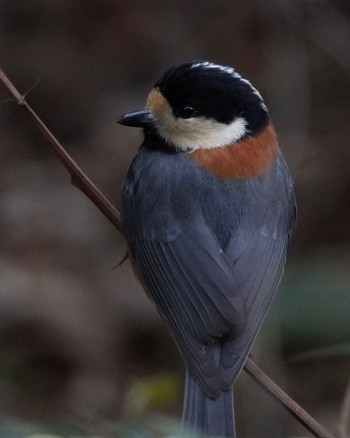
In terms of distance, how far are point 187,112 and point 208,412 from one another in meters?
1.05

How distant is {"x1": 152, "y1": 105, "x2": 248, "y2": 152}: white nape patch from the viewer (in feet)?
12.4

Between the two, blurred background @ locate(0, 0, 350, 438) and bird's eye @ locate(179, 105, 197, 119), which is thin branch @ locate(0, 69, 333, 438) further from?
blurred background @ locate(0, 0, 350, 438)

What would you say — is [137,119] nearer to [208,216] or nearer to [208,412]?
[208,216]

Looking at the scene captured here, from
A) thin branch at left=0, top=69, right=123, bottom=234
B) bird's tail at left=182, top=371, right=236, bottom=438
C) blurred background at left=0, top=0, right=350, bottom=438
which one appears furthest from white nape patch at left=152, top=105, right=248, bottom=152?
blurred background at left=0, top=0, right=350, bottom=438

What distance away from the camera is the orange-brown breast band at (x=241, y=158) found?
377cm

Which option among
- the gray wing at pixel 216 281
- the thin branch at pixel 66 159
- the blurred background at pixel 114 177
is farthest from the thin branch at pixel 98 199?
the blurred background at pixel 114 177

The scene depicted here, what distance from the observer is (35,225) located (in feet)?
22.9

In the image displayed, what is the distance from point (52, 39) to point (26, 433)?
6648 millimetres

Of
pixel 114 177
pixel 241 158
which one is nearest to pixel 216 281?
pixel 241 158

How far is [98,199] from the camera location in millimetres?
3262

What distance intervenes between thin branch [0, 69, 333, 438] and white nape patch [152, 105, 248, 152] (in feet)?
1.50

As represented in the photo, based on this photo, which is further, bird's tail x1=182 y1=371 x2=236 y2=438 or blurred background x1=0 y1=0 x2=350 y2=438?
blurred background x1=0 y1=0 x2=350 y2=438

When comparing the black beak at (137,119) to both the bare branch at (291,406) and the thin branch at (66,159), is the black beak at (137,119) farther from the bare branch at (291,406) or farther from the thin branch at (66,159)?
the bare branch at (291,406)

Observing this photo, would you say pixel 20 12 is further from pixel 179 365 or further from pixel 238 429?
pixel 238 429
